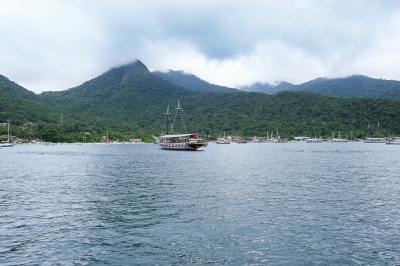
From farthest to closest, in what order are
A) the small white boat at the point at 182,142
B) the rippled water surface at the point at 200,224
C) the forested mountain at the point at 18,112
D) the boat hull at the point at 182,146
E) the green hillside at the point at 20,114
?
the forested mountain at the point at 18,112 < the green hillside at the point at 20,114 < the small white boat at the point at 182,142 < the boat hull at the point at 182,146 < the rippled water surface at the point at 200,224

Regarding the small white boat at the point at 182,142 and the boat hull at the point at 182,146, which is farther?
the small white boat at the point at 182,142

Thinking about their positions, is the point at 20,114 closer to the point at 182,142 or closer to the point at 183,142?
the point at 182,142

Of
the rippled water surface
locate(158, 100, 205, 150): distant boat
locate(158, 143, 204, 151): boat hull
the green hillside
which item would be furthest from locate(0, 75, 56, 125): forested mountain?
the rippled water surface

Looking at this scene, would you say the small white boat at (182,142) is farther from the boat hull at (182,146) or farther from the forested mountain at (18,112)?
the forested mountain at (18,112)

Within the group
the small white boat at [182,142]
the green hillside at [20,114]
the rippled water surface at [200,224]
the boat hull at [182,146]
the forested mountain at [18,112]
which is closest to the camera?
the rippled water surface at [200,224]

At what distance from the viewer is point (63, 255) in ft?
48.4

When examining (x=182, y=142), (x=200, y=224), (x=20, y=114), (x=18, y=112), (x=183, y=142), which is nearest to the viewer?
(x=200, y=224)

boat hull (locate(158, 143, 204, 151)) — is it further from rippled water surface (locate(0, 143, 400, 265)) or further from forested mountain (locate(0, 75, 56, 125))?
forested mountain (locate(0, 75, 56, 125))

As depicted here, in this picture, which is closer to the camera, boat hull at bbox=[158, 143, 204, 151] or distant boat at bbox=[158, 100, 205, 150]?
boat hull at bbox=[158, 143, 204, 151]

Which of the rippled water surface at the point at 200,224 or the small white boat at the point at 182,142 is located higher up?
the small white boat at the point at 182,142

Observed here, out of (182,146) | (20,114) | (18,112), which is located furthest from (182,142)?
(18,112)

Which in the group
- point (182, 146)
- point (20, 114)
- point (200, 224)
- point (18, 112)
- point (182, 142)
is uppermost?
point (18, 112)

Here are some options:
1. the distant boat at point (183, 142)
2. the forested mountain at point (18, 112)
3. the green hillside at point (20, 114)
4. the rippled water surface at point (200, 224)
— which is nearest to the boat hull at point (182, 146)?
the distant boat at point (183, 142)

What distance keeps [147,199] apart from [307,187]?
54.4ft
